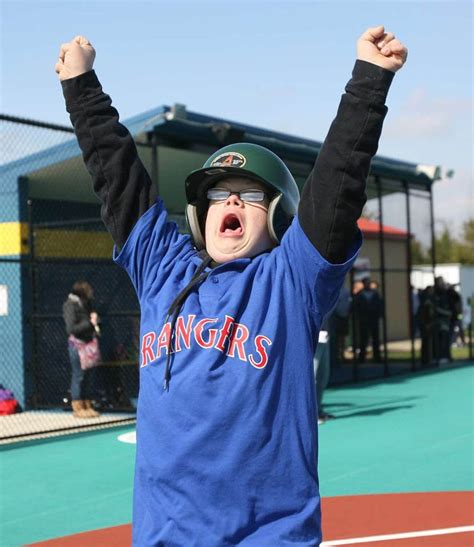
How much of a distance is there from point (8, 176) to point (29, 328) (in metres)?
2.40

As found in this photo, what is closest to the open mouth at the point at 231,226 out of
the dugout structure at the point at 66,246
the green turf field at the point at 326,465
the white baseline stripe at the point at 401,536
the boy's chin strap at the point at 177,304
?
the boy's chin strap at the point at 177,304

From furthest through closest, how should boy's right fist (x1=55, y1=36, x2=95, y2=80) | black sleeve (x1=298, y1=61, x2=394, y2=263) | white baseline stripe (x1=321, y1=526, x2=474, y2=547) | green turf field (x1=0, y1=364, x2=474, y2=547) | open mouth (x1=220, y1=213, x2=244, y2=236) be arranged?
green turf field (x1=0, y1=364, x2=474, y2=547)
white baseline stripe (x1=321, y1=526, x2=474, y2=547)
boy's right fist (x1=55, y1=36, x2=95, y2=80)
open mouth (x1=220, y1=213, x2=244, y2=236)
black sleeve (x1=298, y1=61, x2=394, y2=263)

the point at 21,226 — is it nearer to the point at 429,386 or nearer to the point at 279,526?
the point at 429,386

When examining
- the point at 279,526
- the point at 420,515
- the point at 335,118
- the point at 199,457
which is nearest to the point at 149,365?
the point at 199,457

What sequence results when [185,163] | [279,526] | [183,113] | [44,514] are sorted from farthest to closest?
[185,163] → [183,113] → [44,514] → [279,526]

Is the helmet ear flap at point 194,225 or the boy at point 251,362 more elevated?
the helmet ear flap at point 194,225

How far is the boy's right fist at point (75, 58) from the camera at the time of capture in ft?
8.98

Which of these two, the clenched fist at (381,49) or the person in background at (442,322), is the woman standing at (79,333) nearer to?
the person in background at (442,322)

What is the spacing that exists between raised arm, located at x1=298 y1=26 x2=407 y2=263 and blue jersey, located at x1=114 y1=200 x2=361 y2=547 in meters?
0.07

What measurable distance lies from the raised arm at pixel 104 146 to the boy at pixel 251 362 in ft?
0.91

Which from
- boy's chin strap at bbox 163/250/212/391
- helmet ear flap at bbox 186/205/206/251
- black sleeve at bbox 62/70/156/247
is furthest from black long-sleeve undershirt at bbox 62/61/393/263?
black sleeve at bbox 62/70/156/247

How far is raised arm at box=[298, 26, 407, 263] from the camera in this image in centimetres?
230

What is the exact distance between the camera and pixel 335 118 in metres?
2.35

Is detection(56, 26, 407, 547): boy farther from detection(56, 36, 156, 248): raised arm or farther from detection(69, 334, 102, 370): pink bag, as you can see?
detection(69, 334, 102, 370): pink bag
